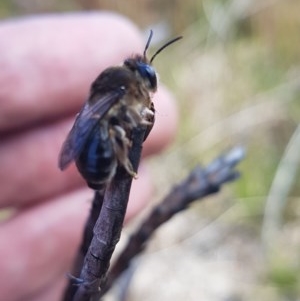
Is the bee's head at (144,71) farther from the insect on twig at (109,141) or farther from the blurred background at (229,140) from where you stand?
the blurred background at (229,140)

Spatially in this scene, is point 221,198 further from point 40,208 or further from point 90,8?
point 90,8

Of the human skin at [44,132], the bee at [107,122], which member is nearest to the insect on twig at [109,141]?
the bee at [107,122]

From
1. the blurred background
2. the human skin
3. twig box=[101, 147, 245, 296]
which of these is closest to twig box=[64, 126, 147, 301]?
twig box=[101, 147, 245, 296]

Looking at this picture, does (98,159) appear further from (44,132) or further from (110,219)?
(44,132)

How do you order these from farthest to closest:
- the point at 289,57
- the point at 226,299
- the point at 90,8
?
the point at 90,8 < the point at 289,57 < the point at 226,299

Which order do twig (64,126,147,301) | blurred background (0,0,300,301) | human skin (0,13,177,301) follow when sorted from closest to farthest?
twig (64,126,147,301)
human skin (0,13,177,301)
blurred background (0,0,300,301)

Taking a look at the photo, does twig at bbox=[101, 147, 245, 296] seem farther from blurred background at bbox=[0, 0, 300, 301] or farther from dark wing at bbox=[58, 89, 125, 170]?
blurred background at bbox=[0, 0, 300, 301]

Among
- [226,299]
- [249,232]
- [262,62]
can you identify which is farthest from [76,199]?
[262,62]
